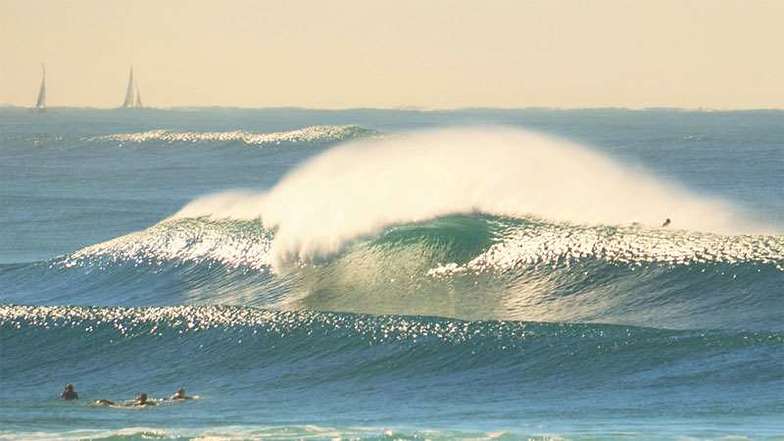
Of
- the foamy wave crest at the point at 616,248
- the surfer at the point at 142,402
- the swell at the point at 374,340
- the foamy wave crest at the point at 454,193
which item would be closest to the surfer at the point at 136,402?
the surfer at the point at 142,402

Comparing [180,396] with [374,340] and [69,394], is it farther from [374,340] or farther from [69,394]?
[374,340]

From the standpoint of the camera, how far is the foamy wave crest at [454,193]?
31.5m

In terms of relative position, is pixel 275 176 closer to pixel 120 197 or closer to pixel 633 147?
pixel 120 197

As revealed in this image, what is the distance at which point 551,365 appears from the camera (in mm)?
20781

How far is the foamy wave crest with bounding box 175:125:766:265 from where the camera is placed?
3145 centimetres

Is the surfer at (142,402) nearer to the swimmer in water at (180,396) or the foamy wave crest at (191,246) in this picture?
the swimmer in water at (180,396)

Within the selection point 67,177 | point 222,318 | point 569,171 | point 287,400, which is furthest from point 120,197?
point 287,400

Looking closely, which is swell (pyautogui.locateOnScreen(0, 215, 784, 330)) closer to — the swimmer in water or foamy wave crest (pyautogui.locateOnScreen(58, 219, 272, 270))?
foamy wave crest (pyautogui.locateOnScreen(58, 219, 272, 270))

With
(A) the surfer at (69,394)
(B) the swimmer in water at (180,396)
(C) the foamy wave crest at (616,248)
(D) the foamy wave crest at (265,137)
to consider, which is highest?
(C) the foamy wave crest at (616,248)

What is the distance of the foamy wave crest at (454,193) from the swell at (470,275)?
2.25 ft

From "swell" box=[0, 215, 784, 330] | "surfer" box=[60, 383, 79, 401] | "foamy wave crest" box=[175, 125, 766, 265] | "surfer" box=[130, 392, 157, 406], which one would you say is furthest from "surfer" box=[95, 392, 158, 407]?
"foamy wave crest" box=[175, 125, 766, 265]

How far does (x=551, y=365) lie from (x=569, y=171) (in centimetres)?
1570

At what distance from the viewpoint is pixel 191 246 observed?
34469 millimetres

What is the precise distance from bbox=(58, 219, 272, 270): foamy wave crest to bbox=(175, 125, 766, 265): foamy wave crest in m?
0.40
